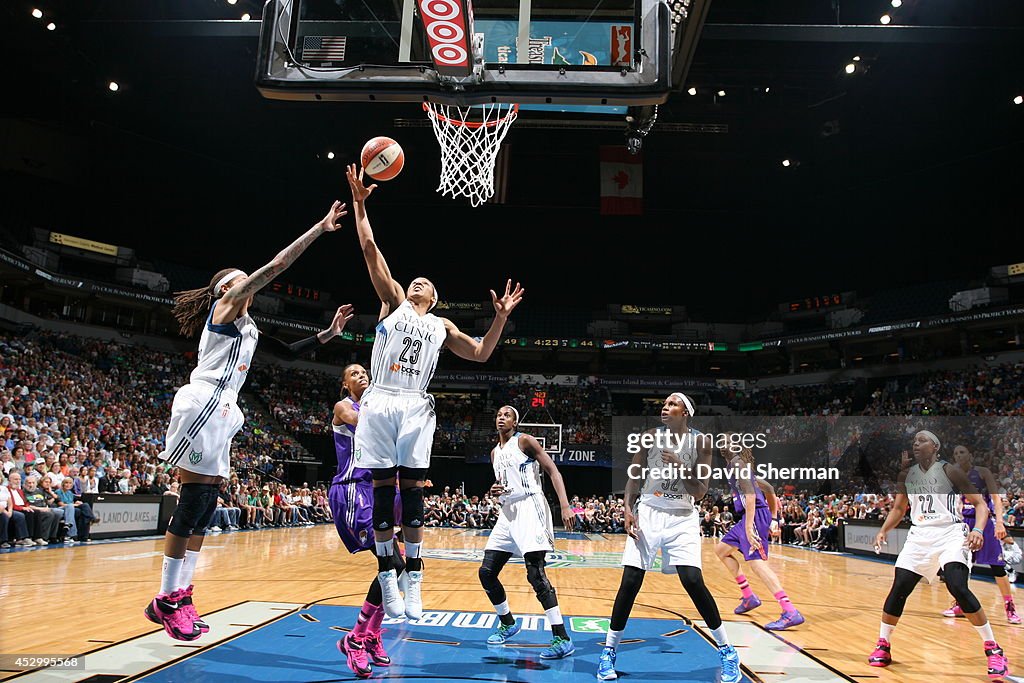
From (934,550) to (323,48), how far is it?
716cm

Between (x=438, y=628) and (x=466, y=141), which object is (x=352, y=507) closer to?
(x=438, y=628)

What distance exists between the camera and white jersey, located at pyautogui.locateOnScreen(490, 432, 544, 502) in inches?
256

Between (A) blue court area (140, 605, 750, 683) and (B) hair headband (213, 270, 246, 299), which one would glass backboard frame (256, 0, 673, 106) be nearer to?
(B) hair headband (213, 270, 246, 299)

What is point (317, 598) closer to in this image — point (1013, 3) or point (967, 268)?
point (1013, 3)

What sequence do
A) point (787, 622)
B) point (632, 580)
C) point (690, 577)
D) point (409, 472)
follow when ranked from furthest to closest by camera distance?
point (787, 622) < point (632, 580) < point (690, 577) < point (409, 472)

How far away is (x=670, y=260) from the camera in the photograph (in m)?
39.8

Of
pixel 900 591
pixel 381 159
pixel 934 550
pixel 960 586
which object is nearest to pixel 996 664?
pixel 960 586

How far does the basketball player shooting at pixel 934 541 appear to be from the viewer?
573cm

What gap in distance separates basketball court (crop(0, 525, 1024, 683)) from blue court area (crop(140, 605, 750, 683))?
0.06 feet

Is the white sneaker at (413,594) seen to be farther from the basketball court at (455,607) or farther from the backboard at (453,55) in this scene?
the backboard at (453,55)

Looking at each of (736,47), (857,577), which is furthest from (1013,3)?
(857,577)

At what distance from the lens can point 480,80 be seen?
6285 millimetres

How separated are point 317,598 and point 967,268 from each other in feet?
121

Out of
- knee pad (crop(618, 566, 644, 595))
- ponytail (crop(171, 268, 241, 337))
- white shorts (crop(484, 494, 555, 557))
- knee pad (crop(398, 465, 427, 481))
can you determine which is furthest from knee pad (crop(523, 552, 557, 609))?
ponytail (crop(171, 268, 241, 337))
